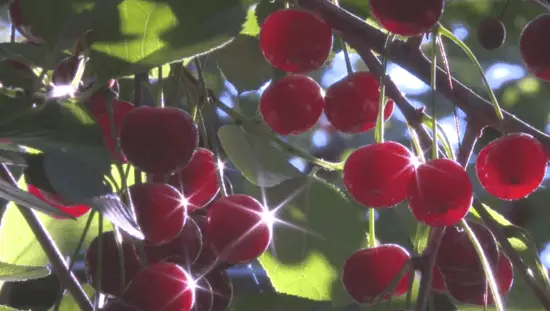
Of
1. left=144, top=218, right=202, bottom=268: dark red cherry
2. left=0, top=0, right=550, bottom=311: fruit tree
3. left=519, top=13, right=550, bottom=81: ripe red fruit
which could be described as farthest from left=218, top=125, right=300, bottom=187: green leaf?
left=519, top=13, right=550, bottom=81: ripe red fruit

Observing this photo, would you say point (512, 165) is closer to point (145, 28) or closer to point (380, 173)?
point (380, 173)

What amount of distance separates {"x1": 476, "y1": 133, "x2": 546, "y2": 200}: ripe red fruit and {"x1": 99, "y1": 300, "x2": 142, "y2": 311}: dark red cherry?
0.27 m

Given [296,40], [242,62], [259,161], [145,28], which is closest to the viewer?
[145,28]

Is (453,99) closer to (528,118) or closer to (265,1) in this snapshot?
(265,1)

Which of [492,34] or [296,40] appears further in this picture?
[492,34]

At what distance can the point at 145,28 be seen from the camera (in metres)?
0.50

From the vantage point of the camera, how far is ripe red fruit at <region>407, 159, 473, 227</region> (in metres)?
0.54

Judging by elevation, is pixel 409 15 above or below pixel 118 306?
above

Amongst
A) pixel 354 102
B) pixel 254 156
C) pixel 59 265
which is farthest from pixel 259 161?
pixel 59 265

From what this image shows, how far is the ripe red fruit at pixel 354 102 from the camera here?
0.64m

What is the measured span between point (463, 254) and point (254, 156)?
0.68ft

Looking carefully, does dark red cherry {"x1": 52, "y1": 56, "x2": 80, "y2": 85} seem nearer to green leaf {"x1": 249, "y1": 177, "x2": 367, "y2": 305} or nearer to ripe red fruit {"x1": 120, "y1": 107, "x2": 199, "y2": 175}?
ripe red fruit {"x1": 120, "y1": 107, "x2": 199, "y2": 175}

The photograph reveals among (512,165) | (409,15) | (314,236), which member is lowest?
(314,236)

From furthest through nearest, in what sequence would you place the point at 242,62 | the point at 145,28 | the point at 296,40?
the point at 242,62, the point at 296,40, the point at 145,28
